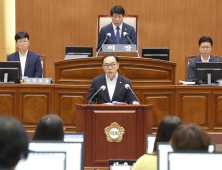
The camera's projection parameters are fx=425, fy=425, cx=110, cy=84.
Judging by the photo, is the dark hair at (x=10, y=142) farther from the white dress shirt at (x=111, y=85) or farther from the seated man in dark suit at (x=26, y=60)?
the seated man in dark suit at (x=26, y=60)

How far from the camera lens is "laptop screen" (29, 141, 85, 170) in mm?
2051

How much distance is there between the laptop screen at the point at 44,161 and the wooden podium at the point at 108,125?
1780 millimetres

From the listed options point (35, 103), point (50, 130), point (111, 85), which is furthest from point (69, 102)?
point (50, 130)

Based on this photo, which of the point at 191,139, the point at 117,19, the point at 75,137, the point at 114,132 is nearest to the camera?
the point at 191,139

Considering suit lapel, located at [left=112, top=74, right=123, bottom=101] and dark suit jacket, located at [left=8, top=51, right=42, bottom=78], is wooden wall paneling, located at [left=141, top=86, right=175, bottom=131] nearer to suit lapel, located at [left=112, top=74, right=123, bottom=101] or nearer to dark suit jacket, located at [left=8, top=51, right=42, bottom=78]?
suit lapel, located at [left=112, top=74, right=123, bottom=101]

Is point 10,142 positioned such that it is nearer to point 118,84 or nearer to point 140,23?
point 118,84

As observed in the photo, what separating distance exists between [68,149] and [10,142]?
910mm

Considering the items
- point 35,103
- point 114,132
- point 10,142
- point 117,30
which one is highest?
point 117,30

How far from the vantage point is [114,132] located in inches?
145

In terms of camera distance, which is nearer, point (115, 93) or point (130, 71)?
point (115, 93)

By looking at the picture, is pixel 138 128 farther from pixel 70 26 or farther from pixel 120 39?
pixel 70 26

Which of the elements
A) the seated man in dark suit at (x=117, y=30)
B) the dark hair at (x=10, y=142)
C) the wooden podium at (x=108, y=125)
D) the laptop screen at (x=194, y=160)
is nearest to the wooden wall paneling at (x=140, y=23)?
the seated man in dark suit at (x=117, y=30)

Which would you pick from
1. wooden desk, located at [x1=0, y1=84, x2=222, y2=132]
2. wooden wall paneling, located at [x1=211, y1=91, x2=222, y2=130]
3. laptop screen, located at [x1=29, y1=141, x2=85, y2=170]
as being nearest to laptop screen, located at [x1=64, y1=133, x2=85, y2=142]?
laptop screen, located at [x1=29, y1=141, x2=85, y2=170]

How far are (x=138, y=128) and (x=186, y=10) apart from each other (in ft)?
16.9
